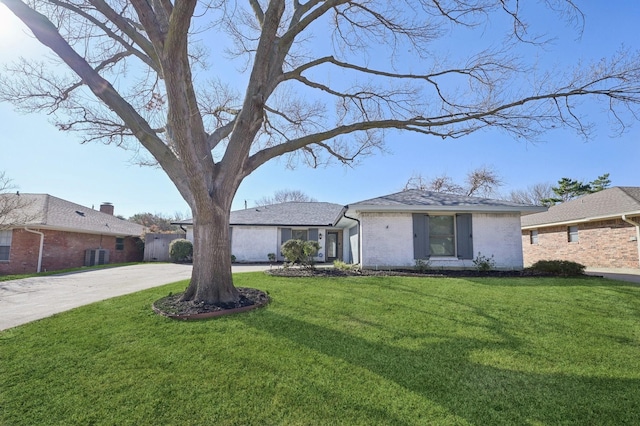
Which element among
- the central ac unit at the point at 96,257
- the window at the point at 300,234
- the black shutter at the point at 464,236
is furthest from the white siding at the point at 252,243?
the black shutter at the point at 464,236

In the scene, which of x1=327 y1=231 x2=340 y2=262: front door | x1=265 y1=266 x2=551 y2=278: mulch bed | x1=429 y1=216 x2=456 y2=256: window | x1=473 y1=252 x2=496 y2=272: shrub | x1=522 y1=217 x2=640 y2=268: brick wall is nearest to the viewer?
x1=265 y1=266 x2=551 y2=278: mulch bed

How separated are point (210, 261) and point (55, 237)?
591 inches

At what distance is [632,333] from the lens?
4.30 meters

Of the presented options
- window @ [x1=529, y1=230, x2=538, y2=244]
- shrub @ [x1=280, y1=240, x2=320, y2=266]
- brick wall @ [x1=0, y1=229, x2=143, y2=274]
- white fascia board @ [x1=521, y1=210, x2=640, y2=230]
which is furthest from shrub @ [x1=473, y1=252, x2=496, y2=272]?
brick wall @ [x1=0, y1=229, x2=143, y2=274]

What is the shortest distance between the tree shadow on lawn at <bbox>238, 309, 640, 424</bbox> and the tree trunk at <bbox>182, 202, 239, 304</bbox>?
6.47 feet

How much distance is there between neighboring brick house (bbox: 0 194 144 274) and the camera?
1429 centimetres

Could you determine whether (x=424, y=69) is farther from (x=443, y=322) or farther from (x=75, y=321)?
(x=75, y=321)

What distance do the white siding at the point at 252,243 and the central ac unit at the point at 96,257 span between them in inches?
310

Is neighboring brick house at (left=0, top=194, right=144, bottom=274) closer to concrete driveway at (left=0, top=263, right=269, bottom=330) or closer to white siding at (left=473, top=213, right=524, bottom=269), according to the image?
concrete driveway at (left=0, top=263, right=269, bottom=330)

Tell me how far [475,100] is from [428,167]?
19.5m

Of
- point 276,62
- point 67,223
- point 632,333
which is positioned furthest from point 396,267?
point 67,223

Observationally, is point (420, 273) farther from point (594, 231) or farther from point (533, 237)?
point (533, 237)

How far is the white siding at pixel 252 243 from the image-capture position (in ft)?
59.9

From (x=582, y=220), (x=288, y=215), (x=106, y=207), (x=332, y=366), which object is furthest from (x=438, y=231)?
(x=106, y=207)
